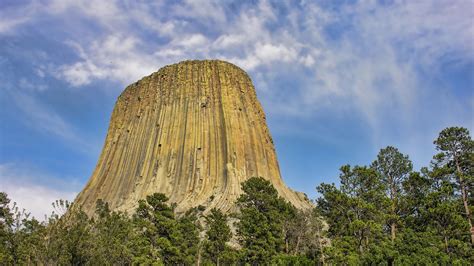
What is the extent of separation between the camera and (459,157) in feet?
135

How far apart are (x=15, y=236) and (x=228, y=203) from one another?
1674 inches

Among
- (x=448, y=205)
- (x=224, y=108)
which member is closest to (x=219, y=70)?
(x=224, y=108)

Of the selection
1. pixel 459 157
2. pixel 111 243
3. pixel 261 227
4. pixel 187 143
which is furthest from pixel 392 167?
pixel 187 143

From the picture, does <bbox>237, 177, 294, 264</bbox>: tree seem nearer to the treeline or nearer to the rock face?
the treeline

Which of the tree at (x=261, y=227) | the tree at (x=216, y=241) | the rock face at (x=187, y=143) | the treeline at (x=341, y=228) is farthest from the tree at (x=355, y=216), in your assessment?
the rock face at (x=187, y=143)

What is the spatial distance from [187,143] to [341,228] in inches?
1843

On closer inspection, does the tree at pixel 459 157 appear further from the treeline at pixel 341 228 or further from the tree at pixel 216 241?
the tree at pixel 216 241

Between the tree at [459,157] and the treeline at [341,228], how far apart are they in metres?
0.09

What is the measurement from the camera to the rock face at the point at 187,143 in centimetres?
7375

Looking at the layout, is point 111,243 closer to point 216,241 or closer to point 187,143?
point 216,241

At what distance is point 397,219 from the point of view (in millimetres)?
39781

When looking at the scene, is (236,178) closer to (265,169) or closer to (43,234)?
(265,169)

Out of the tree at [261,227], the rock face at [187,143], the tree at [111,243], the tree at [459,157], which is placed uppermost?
the rock face at [187,143]

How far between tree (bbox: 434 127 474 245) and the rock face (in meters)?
32.5
